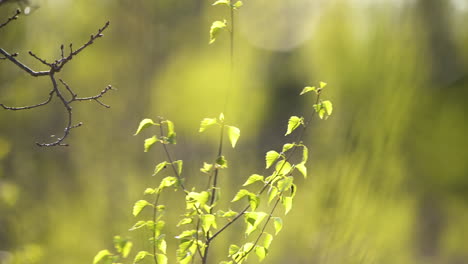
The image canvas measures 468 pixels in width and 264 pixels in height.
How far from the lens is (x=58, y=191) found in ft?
21.2

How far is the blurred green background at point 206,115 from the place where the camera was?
549 centimetres

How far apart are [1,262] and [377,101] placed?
3.82 m

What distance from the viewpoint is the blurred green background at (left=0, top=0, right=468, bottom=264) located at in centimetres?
549

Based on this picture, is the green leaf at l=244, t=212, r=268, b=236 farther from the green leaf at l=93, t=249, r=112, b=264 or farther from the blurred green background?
the blurred green background

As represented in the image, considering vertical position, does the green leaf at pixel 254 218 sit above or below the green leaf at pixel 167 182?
below

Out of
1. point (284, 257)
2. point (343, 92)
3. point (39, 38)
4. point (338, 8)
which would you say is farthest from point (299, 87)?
point (39, 38)

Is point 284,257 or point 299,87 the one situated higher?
point 299,87

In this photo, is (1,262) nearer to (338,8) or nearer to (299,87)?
(338,8)

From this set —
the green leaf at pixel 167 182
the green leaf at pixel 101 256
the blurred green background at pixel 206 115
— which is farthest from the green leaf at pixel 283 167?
the blurred green background at pixel 206 115

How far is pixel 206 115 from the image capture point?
6012 mm

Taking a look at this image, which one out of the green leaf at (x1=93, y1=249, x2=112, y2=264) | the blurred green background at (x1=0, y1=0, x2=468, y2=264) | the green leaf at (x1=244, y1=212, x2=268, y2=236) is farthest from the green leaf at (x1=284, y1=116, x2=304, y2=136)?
the blurred green background at (x1=0, y1=0, x2=468, y2=264)

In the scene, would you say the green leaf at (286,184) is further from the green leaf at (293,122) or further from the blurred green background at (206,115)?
the blurred green background at (206,115)

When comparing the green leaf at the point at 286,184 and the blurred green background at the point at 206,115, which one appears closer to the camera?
the green leaf at the point at 286,184

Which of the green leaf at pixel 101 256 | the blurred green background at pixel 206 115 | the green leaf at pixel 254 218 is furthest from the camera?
the blurred green background at pixel 206 115
